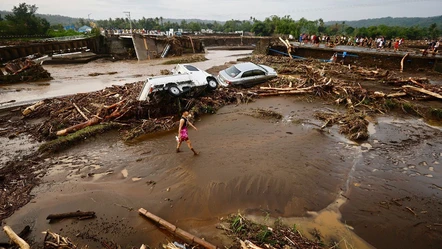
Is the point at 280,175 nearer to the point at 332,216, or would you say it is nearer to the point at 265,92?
the point at 332,216

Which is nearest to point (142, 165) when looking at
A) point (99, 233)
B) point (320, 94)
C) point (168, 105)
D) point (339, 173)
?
point (99, 233)

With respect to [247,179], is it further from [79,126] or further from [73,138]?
[79,126]

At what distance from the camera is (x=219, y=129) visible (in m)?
9.14

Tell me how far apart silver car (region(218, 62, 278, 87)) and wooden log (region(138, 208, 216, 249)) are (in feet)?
31.6

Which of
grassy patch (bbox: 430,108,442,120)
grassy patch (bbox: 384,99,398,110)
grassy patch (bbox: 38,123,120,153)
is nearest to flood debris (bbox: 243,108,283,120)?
grassy patch (bbox: 384,99,398,110)

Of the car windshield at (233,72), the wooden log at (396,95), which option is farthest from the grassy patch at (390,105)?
the car windshield at (233,72)

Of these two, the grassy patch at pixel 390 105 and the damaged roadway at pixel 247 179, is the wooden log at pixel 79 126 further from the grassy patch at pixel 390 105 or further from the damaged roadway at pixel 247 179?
A: the grassy patch at pixel 390 105

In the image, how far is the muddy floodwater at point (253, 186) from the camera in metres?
4.70

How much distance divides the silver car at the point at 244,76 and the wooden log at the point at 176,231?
380 inches

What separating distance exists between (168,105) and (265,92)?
5.87m

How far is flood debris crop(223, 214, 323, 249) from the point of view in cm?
394

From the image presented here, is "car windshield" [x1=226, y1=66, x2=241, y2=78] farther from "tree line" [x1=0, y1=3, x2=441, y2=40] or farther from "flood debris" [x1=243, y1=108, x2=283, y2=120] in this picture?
"tree line" [x1=0, y1=3, x2=441, y2=40]

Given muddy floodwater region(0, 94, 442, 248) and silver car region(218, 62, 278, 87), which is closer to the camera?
muddy floodwater region(0, 94, 442, 248)

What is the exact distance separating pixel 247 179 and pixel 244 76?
879 centimetres
